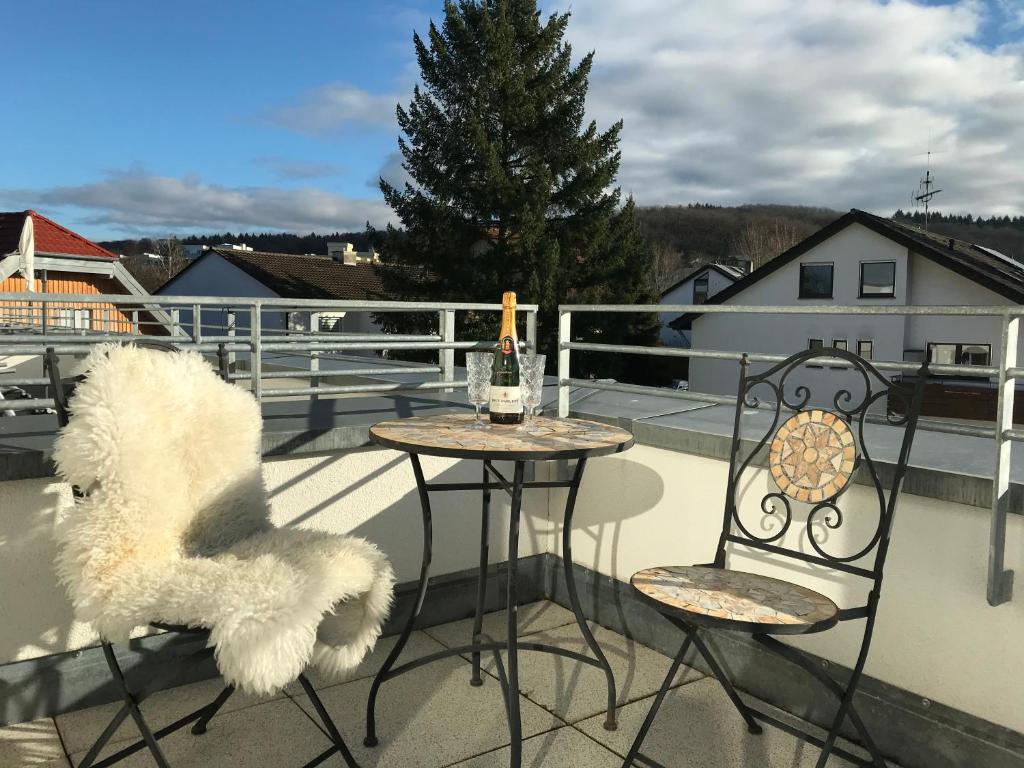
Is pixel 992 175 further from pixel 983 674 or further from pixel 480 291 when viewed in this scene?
pixel 983 674

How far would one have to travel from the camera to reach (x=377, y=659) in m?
2.93

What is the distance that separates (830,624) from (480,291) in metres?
18.9

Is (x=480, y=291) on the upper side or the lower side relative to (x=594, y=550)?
upper

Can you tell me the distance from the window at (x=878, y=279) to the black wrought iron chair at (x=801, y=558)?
24361mm

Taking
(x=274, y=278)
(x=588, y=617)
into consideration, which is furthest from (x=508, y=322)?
(x=274, y=278)

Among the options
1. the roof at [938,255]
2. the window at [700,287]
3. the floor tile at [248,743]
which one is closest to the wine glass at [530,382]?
the floor tile at [248,743]

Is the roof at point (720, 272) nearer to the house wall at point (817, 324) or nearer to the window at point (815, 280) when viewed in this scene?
the house wall at point (817, 324)

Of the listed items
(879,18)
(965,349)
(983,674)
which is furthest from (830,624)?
(879,18)

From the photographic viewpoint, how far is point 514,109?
2061 centimetres

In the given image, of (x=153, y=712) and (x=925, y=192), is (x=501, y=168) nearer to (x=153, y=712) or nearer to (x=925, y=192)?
(x=153, y=712)

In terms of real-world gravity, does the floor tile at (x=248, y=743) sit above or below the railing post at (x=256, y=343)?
below

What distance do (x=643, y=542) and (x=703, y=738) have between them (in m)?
0.85

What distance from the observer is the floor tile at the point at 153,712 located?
2326 millimetres

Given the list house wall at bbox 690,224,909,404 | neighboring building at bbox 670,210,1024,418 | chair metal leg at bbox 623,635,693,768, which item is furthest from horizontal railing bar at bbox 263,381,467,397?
house wall at bbox 690,224,909,404
